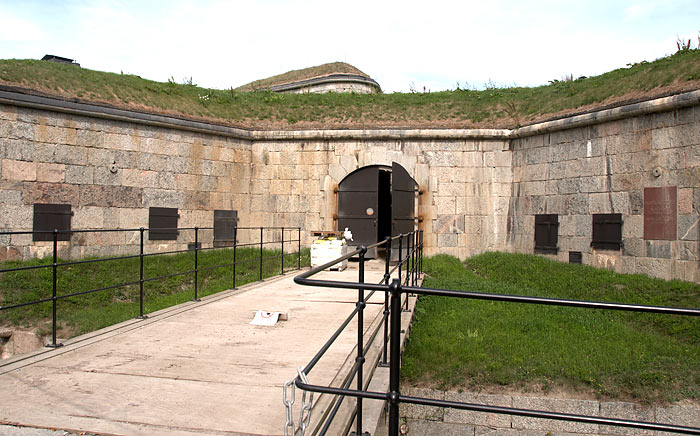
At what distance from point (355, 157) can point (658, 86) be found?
704cm

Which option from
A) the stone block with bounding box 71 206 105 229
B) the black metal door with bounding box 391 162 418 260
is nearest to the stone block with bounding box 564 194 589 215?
the black metal door with bounding box 391 162 418 260

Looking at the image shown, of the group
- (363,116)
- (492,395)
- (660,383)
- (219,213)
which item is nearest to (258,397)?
(492,395)

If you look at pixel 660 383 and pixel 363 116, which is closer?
pixel 660 383

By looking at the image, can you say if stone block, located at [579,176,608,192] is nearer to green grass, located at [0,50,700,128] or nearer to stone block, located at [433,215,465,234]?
green grass, located at [0,50,700,128]

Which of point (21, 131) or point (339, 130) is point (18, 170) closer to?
point (21, 131)

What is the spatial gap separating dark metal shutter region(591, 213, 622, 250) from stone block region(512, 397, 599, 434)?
259 inches

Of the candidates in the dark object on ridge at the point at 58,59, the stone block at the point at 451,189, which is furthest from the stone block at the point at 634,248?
the dark object on ridge at the point at 58,59

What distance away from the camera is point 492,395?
17.3 feet

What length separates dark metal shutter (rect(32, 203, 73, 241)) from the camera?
35.3ft

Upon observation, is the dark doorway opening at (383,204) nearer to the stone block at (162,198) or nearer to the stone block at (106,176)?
the stone block at (162,198)

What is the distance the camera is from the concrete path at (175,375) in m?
3.36

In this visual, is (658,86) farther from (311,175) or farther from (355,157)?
(311,175)

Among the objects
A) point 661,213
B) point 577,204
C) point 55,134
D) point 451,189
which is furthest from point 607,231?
point 55,134

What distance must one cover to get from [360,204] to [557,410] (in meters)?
9.24
